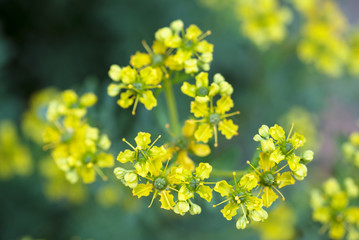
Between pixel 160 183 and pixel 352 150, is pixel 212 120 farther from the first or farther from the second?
pixel 352 150

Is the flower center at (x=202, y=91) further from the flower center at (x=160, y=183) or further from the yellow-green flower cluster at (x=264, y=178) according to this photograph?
the flower center at (x=160, y=183)

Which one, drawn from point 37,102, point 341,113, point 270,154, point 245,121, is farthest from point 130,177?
point 341,113

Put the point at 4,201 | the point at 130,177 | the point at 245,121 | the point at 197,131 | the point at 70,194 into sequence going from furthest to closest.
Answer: the point at 245,121 < the point at 4,201 < the point at 70,194 < the point at 197,131 < the point at 130,177

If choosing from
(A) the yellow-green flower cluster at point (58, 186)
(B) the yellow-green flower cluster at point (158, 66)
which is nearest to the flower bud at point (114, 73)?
(B) the yellow-green flower cluster at point (158, 66)

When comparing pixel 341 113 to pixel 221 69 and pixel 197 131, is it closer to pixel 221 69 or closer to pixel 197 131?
pixel 221 69

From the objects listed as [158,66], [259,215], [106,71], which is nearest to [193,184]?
[259,215]
